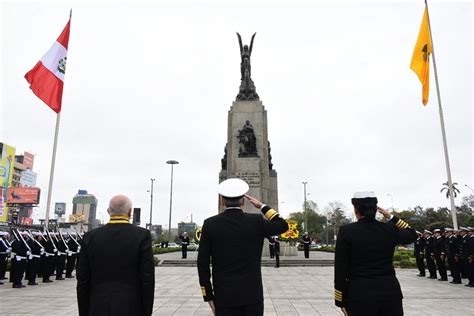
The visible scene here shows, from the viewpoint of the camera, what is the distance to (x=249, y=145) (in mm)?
25828

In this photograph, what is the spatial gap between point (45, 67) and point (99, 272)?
46.0 ft

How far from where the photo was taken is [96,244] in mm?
3717

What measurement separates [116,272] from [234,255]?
1127 millimetres

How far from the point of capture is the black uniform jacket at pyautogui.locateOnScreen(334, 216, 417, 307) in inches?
145

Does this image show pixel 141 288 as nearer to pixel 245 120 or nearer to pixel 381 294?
pixel 381 294

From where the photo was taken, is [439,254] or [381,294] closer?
[381,294]

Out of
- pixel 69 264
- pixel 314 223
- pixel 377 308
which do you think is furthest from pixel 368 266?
pixel 314 223

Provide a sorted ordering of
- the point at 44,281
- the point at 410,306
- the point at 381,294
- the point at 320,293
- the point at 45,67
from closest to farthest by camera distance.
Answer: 1. the point at 381,294
2. the point at 410,306
3. the point at 320,293
4. the point at 44,281
5. the point at 45,67

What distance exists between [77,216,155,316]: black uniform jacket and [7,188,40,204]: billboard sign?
275 ft

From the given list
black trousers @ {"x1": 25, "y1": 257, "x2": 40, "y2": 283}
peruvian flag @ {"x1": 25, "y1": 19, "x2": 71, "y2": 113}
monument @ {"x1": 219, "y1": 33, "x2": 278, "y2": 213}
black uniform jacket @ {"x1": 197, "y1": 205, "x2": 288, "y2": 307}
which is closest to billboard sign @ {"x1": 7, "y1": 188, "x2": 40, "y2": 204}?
monument @ {"x1": 219, "y1": 33, "x2": 278, "y2": 213}

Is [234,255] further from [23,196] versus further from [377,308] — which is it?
[23,196]

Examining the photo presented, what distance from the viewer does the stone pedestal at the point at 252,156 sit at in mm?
25156

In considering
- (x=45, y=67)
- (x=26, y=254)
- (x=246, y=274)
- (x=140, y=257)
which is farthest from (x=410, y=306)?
(x=45, y=67)

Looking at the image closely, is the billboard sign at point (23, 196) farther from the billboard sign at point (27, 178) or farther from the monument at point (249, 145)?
the monument at point (249, 145)
